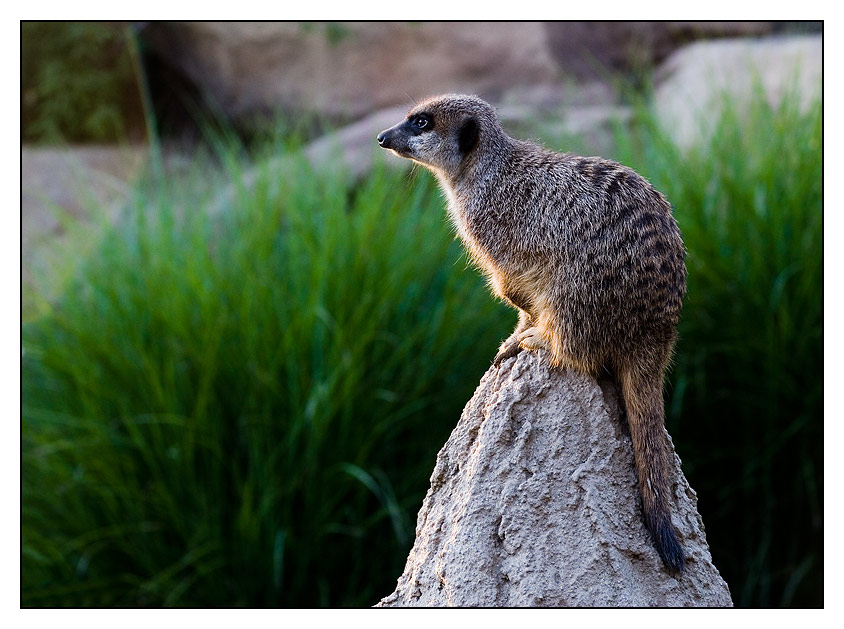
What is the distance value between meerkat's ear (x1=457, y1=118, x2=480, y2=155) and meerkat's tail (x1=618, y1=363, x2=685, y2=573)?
0.69 metres

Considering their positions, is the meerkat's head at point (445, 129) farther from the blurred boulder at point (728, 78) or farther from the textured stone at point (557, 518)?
the blurred boulder at point (728, 78)

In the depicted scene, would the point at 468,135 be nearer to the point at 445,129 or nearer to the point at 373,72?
the point at 445,129

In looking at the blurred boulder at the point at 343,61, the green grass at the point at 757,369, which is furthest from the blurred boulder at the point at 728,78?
the blurred boulder at the point at 343,61

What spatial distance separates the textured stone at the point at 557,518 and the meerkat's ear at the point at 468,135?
1.96 feet

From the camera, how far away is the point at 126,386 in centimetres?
432

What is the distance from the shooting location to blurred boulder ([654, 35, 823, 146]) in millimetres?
5258

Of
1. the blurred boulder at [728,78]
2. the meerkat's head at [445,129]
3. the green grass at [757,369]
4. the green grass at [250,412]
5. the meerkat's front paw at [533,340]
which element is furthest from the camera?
the blurred boulder at [728,78]

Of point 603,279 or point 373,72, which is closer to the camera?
point 603,279

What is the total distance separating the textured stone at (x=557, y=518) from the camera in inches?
81.5

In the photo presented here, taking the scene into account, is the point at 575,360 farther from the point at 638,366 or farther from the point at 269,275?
the point at 269,275

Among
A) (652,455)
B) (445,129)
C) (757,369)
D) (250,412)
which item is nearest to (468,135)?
(445,129)

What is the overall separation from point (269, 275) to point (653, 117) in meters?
2.33

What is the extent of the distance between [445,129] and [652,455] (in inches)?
37.4

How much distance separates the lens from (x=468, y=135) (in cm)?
238
